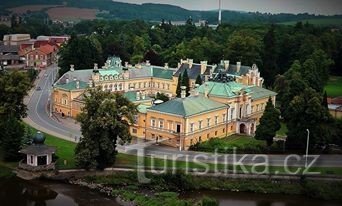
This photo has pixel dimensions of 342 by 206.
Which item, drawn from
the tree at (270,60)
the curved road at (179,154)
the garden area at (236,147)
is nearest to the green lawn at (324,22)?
the tree at (270,60)

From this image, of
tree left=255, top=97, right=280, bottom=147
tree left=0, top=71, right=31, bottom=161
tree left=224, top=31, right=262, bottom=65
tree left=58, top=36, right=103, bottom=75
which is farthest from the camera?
tree left=224, top=31, right=262, bottom=65

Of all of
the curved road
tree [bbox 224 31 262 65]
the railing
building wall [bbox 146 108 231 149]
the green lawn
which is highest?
the green lawn

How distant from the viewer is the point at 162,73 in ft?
133

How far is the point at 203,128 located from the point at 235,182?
6.14 m

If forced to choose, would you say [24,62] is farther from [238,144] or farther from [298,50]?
[238,144]

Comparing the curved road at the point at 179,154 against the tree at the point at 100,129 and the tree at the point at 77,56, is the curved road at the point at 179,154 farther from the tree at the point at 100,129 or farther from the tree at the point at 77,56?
the tree at the point at 77,56

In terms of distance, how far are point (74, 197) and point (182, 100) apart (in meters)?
9.38

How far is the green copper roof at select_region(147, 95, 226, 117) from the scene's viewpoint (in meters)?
26.8

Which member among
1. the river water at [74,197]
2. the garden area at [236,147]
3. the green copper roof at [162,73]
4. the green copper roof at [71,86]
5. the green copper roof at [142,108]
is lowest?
the river water at [74,197]

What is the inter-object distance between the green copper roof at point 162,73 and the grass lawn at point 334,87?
13.3m

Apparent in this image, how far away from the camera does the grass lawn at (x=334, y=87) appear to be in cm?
4188

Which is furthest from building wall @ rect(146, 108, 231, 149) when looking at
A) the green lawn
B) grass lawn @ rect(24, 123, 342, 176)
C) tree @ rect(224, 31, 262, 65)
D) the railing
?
the green lawn

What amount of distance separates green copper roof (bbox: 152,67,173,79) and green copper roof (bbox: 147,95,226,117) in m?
11.4

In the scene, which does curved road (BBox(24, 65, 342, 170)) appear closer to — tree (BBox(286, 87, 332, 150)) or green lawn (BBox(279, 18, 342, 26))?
tree (BBox(286, 87, 332, 150))
